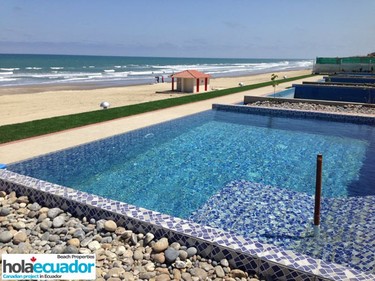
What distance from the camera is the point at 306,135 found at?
1410 cm

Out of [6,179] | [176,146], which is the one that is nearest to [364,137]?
[176,146]

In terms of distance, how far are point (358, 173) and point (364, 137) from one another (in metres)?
4.64

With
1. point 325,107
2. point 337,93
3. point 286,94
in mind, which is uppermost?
point 337,93

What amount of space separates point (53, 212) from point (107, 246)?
1616 mm

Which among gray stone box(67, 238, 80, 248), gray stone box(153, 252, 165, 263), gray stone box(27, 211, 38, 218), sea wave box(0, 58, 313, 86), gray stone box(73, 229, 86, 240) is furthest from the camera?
sea wave box(0, 58, 313, 86)

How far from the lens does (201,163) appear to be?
1051 centimetres

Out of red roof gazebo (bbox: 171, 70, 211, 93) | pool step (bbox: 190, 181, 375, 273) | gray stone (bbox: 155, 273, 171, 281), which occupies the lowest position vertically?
pool step (bbox: 190, 181, 375, 273)

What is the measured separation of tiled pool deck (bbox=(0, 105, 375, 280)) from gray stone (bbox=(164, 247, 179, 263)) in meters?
0.30

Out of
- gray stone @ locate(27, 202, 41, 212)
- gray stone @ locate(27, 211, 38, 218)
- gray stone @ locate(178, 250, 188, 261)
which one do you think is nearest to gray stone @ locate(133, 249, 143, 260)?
gray stone @ locate(178, 250, 188, 261)

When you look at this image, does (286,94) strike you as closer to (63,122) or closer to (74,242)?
(63,122)

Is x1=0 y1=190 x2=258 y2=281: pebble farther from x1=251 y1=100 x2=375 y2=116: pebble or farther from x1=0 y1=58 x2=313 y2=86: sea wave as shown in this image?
x1=0 y1=58 x2=313 y2=86: sea wave

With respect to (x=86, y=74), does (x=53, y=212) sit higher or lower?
lower

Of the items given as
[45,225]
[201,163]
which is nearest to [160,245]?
[45,225]

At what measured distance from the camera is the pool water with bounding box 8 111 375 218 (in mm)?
8508
